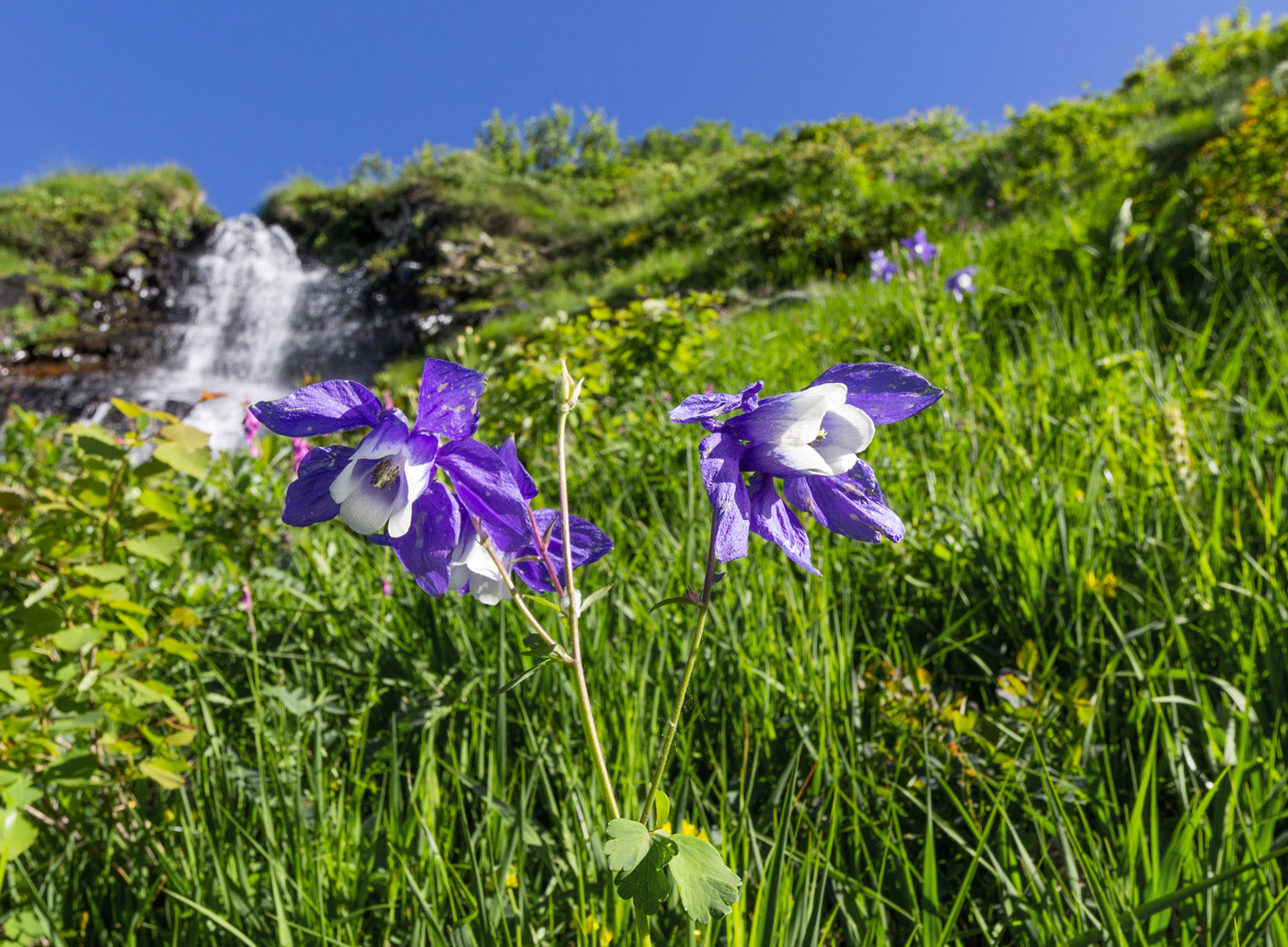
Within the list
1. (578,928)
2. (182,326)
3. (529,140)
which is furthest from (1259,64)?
(529,140)

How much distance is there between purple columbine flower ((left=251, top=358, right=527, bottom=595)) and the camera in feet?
1.89

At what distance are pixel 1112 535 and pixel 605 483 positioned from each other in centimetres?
163

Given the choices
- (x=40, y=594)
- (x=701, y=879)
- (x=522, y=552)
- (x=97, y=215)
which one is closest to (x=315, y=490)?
(x=522, y=552)

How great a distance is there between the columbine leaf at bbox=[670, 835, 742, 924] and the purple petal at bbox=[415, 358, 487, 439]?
1.29 ft

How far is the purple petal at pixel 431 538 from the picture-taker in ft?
2.01

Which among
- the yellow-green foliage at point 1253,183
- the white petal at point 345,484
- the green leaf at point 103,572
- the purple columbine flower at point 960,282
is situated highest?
the yellow-green foliage at point 1253,183

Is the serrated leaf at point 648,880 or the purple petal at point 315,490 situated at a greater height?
the purple petal at point 315,490

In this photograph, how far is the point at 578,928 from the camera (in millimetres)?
914

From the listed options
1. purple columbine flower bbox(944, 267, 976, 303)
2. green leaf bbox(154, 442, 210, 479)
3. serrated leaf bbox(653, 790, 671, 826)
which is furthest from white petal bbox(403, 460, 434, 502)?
purple columbine flower bbox(944, 267, 976, 303)

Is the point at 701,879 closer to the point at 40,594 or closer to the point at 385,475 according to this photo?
the point at 385,475

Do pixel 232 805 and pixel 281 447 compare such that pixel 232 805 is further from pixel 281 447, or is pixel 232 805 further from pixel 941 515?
pixel 941 515

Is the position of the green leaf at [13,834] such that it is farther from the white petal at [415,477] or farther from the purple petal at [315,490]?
the white petal at [415,477]

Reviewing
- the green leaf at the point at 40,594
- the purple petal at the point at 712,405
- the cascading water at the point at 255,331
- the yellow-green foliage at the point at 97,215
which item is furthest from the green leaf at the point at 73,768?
the yellow-green foliage at the point at 97,215

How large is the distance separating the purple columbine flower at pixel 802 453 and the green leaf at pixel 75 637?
1289 millimetres
